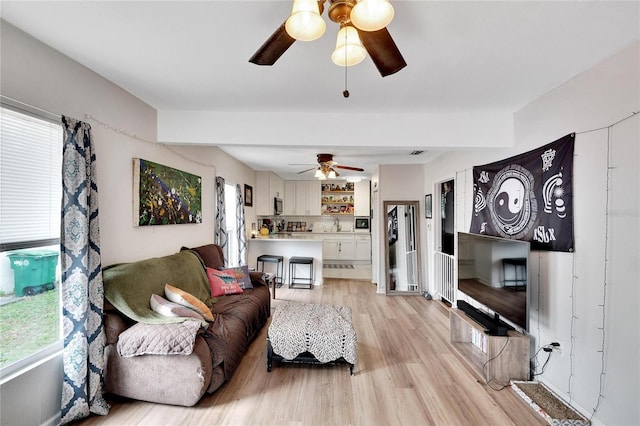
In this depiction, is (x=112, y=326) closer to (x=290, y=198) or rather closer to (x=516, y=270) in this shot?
(x=516, y=270)

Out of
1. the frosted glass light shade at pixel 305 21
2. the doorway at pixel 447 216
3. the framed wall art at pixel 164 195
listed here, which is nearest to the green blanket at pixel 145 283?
the framed wall art at pixel 164 195

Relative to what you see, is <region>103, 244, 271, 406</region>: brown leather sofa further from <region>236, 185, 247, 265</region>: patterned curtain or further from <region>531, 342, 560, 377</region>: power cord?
<region>531, 342, 560, 377</region>: power cord

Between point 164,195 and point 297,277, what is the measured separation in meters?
3.33

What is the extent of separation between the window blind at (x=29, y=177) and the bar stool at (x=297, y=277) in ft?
12.6

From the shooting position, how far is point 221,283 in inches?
132

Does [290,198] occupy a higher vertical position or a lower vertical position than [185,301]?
higher

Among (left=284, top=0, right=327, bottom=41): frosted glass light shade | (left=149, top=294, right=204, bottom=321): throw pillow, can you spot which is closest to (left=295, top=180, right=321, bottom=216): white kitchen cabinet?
(left=149, top=294, right=204, bottom=321): throw pillow

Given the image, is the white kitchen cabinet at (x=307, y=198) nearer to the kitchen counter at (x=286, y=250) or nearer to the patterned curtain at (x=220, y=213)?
the kitchen counter at (x=286, y=250)

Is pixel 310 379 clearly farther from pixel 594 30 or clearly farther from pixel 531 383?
pixel 594 30

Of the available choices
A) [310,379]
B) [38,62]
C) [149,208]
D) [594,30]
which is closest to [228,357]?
[310,379]

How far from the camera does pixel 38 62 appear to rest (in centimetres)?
170

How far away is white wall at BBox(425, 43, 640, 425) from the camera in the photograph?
5.38ft

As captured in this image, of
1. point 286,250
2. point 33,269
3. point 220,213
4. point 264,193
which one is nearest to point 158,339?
point 33,269

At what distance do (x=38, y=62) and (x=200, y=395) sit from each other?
2.44 meters
